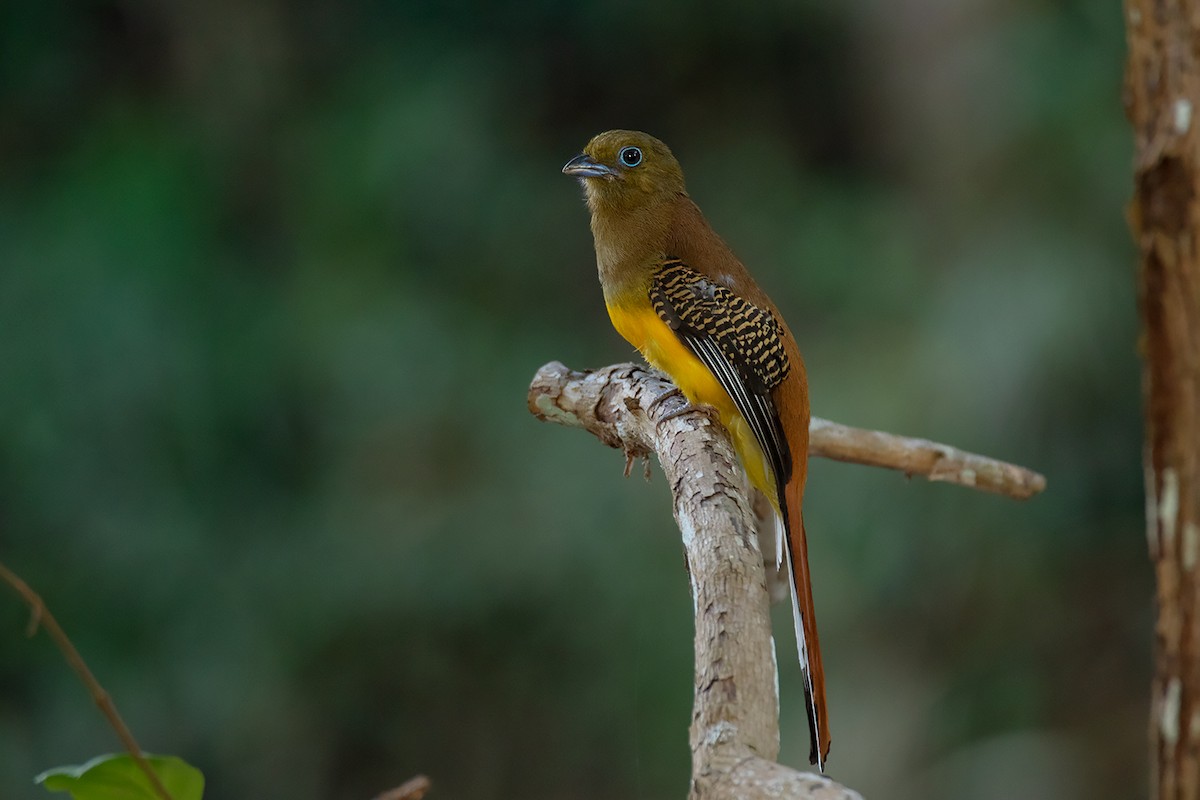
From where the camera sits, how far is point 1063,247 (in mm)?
3869

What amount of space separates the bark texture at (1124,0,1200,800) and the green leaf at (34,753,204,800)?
103 centimetres

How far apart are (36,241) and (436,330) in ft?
3.90

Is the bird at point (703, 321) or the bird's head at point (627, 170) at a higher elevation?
the bird's head at point (627, 170)

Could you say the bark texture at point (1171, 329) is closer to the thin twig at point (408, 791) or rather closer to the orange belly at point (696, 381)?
the orange belly at point (696, 381)

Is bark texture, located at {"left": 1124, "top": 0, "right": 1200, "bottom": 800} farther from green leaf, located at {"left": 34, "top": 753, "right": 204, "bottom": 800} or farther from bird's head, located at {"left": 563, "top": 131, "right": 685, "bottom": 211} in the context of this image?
green leaf, located at {"left": 34, "top": 753, "right": 204, "bottom": 800}

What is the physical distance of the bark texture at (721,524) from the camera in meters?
0.94

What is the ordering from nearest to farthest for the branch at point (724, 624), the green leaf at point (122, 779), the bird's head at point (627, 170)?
the branch at point (724, 624)
the green leaf at point (122, 779)
the bird's head at point (627, 170)

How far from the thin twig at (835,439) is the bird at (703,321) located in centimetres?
8

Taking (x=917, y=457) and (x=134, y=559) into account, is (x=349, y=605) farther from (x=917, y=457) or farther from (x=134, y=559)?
(x=917, y=457)

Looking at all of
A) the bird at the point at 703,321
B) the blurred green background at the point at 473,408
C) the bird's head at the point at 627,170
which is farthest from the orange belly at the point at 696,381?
the blurred green background at the point at 473,408

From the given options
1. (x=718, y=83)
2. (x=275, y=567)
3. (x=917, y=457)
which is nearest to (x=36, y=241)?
(x=275, y=567)

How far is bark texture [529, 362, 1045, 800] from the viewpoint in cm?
94

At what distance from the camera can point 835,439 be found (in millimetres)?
2102

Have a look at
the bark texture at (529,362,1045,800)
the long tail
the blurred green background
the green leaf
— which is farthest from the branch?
the blurred green background
